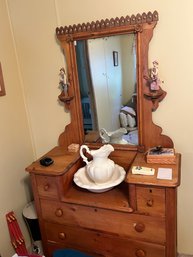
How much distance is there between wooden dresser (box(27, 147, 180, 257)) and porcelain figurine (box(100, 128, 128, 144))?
0.10 meters

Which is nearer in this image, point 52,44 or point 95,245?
point 95,245

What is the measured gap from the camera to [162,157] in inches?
57.9

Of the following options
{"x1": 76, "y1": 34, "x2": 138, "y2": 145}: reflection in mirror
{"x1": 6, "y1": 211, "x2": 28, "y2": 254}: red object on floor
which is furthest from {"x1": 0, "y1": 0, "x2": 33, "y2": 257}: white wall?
{"x1": 76, "y1": 34, "x2": 138, "y2": 145}: reflection in mirror

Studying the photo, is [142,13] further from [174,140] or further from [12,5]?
[12,5]

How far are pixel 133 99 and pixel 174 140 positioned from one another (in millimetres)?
385

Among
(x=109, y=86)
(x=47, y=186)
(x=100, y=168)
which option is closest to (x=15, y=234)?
(x=47, y=186)

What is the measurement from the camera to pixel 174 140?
5.30 ft

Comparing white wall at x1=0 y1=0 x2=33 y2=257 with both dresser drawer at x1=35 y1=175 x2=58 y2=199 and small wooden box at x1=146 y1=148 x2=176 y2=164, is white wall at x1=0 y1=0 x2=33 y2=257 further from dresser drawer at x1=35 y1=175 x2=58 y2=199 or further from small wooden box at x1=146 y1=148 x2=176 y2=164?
small wooden box at x1=146 y1=148 x2=176 y2=164

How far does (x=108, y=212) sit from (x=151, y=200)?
0.92 ft

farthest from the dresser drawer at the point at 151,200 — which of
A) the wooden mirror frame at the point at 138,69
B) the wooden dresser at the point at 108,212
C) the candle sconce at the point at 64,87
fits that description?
the candle sconce at the point at 64,87

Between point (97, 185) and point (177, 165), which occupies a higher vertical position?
point (177, 165)

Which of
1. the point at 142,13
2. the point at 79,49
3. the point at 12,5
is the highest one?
the point at 12,5

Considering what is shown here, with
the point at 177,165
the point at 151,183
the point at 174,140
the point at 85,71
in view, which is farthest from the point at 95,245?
the point at 85,71

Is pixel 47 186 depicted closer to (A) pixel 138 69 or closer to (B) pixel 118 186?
(B) pixel 118 186
